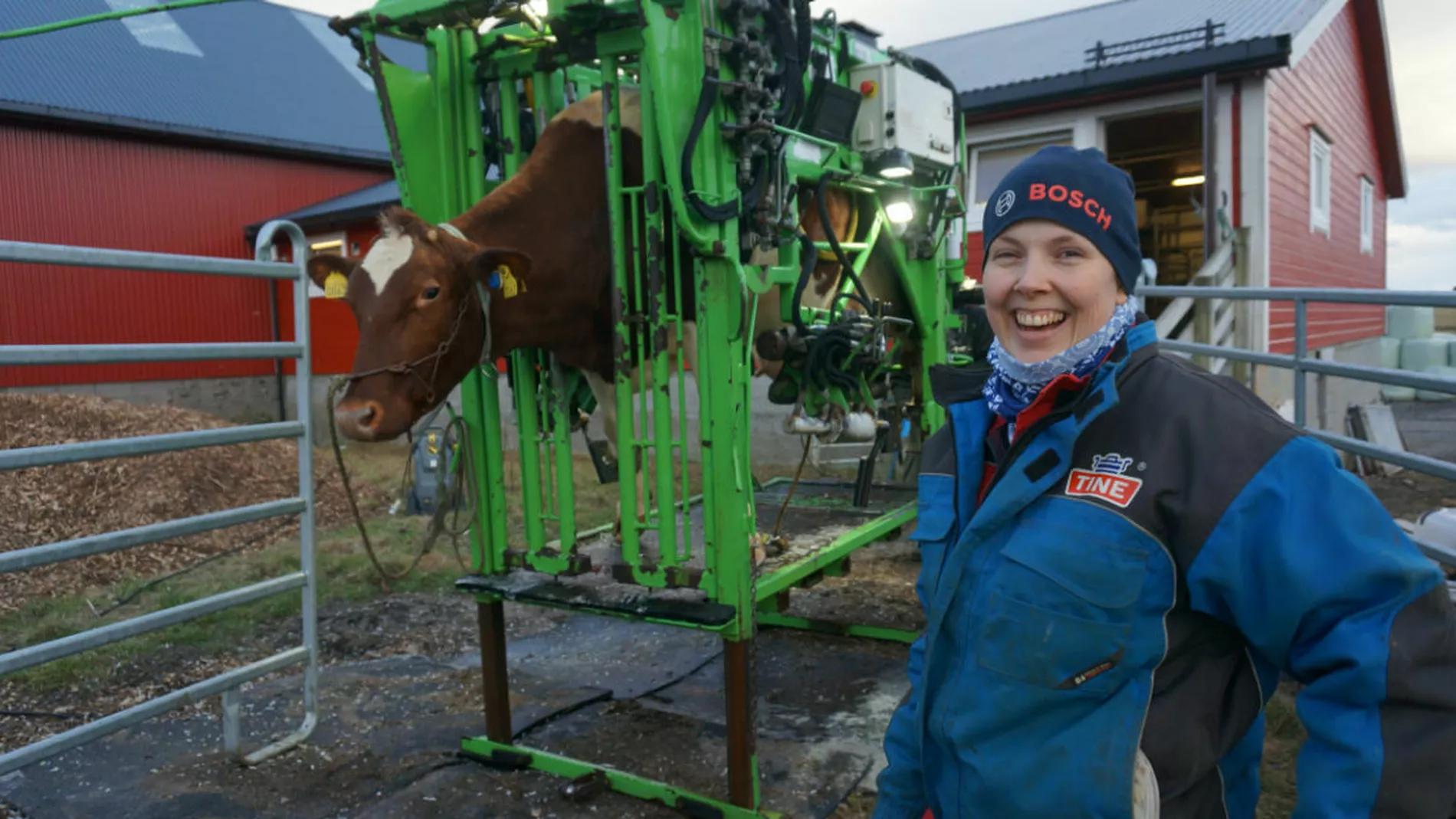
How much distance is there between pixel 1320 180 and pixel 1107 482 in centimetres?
1392

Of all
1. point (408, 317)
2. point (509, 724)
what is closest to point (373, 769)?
point (509, 724)

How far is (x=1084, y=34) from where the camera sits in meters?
12.1

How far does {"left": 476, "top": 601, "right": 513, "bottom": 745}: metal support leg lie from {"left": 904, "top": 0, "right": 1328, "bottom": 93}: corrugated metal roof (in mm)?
8465

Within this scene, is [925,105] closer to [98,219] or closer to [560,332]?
[560,332]

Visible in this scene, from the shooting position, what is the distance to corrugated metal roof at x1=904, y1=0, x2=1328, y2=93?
10.1 m

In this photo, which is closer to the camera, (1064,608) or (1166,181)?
(1064,608)

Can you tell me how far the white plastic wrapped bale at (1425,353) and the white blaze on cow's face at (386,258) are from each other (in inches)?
838

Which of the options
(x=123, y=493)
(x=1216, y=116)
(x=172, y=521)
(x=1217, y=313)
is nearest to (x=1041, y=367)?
(x=172, y=521)

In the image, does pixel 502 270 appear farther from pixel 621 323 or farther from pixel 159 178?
pixel 159 178

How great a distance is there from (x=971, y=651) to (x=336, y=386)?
2.63m

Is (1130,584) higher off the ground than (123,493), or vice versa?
(1130,584)

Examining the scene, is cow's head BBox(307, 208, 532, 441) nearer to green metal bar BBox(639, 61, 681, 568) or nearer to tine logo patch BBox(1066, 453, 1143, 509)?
green metal bar BBox(639, 61, 681, 568)

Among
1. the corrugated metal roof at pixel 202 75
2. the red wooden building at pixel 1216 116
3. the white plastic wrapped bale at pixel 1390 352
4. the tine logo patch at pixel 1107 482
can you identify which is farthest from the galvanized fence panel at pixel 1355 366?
the white plastic wrapped bale at pixel 1390 352

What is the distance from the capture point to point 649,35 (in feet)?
10.4
